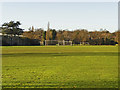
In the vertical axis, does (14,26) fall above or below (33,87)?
above

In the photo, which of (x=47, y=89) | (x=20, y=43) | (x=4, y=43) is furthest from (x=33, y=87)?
(x=20, y=43)

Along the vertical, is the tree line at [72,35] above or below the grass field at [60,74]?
above

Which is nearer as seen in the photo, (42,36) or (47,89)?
(47,89)

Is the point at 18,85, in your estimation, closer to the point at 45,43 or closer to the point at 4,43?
the point at 4,43

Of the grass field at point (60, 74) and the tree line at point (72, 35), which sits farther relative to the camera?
the tree line at point (72, 35)

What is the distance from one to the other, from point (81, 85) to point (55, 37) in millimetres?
95870

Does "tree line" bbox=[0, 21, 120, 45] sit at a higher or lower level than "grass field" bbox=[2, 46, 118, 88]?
higher

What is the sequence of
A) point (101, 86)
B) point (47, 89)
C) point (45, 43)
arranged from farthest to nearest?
point (45, 43) → point (101, 86) → point (47, 89)

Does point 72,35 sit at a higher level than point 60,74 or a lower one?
higher

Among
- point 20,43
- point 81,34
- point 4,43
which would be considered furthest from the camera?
point 81,34

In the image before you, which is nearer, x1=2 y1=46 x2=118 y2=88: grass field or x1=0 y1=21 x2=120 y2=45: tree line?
x1=2 y1=46 x2=118 y2=88: grass field

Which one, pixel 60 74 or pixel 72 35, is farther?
pixel 72 35

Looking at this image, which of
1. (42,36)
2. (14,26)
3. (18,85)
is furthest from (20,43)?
(18,85)

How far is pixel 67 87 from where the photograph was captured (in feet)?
20.7
